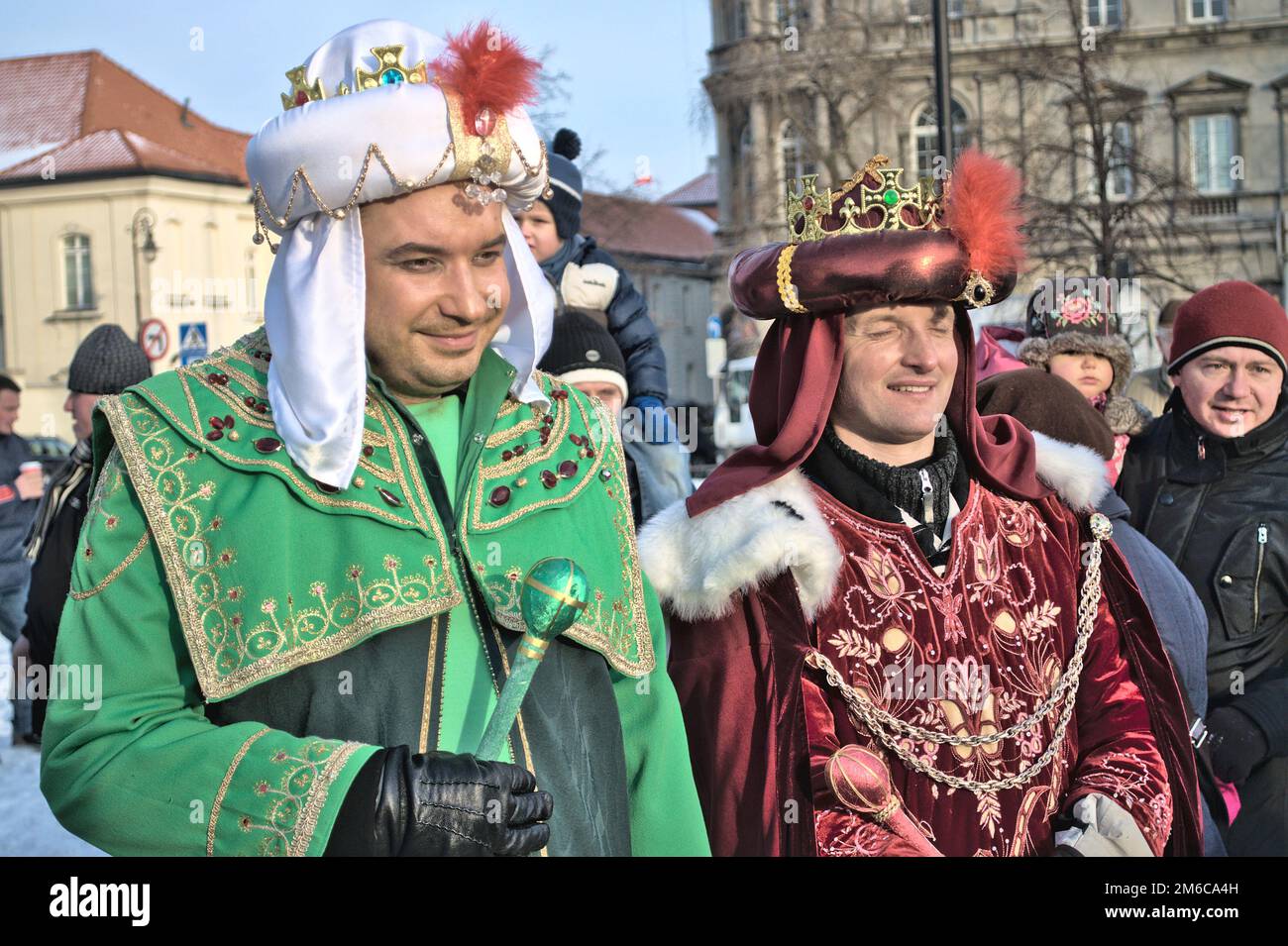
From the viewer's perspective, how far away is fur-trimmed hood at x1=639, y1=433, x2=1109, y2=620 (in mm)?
3201

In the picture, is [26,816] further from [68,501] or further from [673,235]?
[673,235]

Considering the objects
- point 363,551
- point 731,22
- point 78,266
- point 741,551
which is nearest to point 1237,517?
point 741,551

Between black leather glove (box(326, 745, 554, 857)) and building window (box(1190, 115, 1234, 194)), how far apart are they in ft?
124

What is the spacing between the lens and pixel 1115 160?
24.1 m

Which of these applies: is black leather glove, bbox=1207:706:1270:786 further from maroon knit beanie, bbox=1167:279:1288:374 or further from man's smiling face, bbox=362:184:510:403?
man's smiling face, bbox=362:184:510:403

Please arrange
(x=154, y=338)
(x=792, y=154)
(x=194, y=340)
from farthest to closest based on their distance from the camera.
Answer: (x=792, y=154)
(x=154, y=338)
(x=194, y=340)

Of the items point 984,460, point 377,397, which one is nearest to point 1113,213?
point 984,460

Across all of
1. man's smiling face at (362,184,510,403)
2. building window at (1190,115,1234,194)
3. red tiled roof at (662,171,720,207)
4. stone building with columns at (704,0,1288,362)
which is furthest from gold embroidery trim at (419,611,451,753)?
red tiled roof at (662,171,720,207)

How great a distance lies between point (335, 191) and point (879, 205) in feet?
4.46

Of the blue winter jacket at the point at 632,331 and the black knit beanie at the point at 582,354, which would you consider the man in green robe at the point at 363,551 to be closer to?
the black knit beanie at the point at 582,354

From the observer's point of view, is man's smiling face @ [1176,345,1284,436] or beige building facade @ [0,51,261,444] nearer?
man's smiling face @ [1176,345,1284,436]

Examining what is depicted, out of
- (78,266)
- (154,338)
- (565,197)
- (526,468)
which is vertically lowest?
(526,468)

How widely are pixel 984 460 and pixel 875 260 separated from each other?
0.54 m
